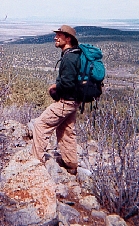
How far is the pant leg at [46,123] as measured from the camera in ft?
12.8

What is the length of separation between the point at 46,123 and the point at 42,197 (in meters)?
1.30

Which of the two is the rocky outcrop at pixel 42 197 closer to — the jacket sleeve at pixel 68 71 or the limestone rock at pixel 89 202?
the limestone rock at pixel 89 202

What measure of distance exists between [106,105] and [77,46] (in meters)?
0.90

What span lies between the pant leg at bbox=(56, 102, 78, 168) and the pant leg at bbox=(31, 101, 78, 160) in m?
0.28

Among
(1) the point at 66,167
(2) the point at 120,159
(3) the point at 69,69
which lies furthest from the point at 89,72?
(1) the point at 66,167

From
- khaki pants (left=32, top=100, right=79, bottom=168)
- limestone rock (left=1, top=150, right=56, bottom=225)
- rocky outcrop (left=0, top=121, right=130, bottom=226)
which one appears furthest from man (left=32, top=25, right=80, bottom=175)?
limestone rock (left=1, top=150, right=56, bottom=225)

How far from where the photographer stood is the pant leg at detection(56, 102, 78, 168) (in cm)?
422

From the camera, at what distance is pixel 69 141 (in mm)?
4238

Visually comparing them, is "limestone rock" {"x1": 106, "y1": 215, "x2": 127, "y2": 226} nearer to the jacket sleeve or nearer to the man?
the man

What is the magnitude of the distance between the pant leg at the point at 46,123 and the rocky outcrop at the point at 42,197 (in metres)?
0.28

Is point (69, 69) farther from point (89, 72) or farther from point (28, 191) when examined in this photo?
point (28, 191)

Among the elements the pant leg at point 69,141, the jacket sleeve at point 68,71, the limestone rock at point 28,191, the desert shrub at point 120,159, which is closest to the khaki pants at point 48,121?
the pant leg at point 69,141

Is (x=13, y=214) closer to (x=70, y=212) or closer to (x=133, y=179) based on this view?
(x=70, y=212)

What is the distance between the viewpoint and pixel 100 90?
3.83 metres
